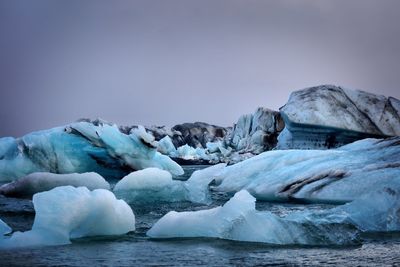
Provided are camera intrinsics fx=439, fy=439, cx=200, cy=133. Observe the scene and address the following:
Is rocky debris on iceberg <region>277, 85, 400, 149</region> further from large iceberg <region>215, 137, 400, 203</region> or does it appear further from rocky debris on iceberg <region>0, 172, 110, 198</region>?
rocky debris on iceberg <region>0, 172, 110, 198</region>

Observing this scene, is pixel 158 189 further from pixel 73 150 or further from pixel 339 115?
pixel 339 115

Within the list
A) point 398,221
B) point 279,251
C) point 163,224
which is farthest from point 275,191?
point 279,251

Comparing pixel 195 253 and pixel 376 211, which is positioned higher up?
pixel 376 211

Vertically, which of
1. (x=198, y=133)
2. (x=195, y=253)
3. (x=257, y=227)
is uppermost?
(x=198, y=133)

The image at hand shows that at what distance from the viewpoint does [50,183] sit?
11164 mm

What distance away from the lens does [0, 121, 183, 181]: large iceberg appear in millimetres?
16594

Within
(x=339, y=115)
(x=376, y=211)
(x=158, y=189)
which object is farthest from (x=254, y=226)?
(x=339, y=115)

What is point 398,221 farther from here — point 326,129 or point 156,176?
point 326,129

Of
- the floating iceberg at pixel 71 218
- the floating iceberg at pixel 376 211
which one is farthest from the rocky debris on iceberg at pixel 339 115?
the floating iceberg at pixel 71 218

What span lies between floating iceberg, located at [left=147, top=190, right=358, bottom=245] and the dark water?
6.6 inches

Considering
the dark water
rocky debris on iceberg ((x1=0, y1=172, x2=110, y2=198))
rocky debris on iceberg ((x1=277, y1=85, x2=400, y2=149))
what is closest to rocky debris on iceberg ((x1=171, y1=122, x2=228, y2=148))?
rocky debris on iceberg ((x1=277, y1=85, x2=400, y2=149))

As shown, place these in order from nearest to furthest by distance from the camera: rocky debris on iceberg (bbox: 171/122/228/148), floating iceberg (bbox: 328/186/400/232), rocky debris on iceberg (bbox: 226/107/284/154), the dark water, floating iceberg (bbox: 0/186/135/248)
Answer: the dark water, floating iceberg (bbox: 0/186/135/248), floating iceberg (bbox: 328/186/400/232), rocky debris on iceberg (bbox: 226/107/284/154), rocky debris on iceberg (bbox: 171/122/228/148)

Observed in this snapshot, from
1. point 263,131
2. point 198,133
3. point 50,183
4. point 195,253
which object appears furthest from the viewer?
point 198,133

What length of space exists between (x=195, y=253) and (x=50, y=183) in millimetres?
8119
